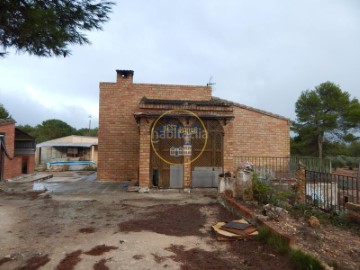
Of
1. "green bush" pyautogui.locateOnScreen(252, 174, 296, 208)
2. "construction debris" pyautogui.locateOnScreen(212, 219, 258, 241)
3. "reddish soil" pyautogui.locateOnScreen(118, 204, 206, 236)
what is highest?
"green bush" pyautogui.locateOnScreen(252, 174, 296, 208)

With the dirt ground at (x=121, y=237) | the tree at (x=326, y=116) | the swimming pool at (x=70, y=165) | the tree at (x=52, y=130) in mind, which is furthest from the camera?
the tree at (x=52, y=130)

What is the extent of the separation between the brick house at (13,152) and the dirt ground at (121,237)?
18.6ft

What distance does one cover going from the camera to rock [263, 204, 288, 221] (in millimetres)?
5102

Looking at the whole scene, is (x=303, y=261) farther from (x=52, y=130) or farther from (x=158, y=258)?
(x=52, y=130)

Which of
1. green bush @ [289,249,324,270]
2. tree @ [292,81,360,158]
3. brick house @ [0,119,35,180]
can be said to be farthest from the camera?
tree @ [292,81,360,158]

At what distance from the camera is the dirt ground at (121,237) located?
3.66 m

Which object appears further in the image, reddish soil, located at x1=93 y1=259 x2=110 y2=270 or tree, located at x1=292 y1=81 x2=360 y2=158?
tree, located at x1=292 y1=81 x2=360 y2=158

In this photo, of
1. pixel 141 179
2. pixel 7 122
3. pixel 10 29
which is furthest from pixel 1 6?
pixel 7 122

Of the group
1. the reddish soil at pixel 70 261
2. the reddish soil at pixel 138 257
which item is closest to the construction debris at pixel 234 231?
the reddish soil at pixel 138 257

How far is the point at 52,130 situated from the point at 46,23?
161ft

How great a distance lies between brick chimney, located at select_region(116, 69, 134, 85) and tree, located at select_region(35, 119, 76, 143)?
36.1 meters

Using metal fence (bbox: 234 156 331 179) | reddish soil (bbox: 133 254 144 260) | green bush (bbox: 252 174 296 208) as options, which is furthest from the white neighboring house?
reddish soil (bbox: 133 254 144 260)

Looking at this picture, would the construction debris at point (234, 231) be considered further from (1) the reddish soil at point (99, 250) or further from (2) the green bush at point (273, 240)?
(1) the reddish soil at point (99, 250)

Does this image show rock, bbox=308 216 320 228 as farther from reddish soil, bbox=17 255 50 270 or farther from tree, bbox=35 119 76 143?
tree, bbox=35 119 76 143
